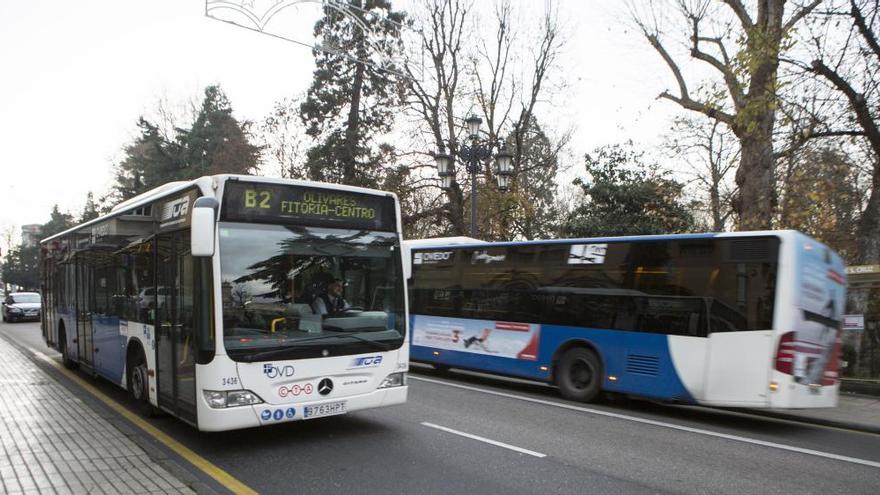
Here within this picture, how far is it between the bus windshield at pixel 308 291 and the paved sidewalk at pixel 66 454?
53.6 inches

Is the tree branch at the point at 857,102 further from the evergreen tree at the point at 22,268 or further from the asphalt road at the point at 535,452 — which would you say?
the evergreen tree at the point at 22,268

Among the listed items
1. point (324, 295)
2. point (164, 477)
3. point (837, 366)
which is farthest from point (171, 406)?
point (837, 366)

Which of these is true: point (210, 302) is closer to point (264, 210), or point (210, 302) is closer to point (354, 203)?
point (264, 210)

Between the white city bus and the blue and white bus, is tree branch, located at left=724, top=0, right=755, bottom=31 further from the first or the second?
the white city bus

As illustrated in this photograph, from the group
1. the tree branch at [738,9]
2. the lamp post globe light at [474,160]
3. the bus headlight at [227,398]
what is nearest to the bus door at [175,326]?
the bus headlight at [227,398]

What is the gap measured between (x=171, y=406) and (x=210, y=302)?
173 cm

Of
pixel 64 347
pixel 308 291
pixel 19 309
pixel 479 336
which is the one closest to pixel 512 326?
pixel 479 336

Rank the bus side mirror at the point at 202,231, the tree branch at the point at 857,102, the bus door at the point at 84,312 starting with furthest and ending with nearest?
the tree branch at the point at 857,102 → the bus door at the point at 84,312 → the bus side mirror at the point at 202,231

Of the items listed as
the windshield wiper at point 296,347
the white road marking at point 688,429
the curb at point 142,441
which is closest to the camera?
the curb at point 142,441

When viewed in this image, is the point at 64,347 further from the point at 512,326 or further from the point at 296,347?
the point at 512,326

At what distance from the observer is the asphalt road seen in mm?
5652

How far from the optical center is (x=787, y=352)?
8.11m

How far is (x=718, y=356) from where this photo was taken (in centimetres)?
869

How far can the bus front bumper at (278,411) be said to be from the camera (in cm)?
594
